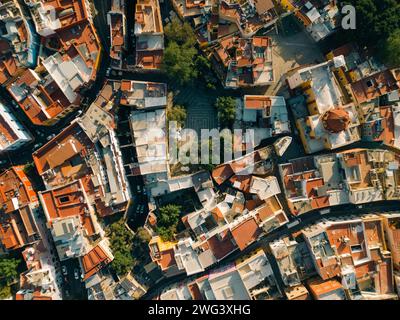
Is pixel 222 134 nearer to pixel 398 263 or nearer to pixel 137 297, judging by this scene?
pixel 137 297

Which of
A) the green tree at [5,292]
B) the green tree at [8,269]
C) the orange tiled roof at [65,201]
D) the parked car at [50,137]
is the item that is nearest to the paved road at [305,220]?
the orange tiled roof at [65,201]

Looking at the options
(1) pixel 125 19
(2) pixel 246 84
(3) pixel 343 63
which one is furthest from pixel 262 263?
(1) pixel 125 19

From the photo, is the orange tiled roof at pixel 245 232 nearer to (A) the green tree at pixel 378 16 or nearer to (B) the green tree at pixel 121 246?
(B) the green tree at pixel 121 246

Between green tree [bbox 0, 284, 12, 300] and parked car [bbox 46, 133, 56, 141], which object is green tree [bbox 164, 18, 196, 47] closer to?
parked car [bbox 46, 133, 56, 141]

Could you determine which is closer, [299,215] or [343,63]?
[343,63]

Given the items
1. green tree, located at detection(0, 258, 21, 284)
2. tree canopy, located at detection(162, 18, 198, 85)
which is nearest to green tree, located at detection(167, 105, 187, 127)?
tree canopy, located at detection(162, 18, 198, 85)

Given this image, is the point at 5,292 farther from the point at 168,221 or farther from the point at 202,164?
the point at 202,164
